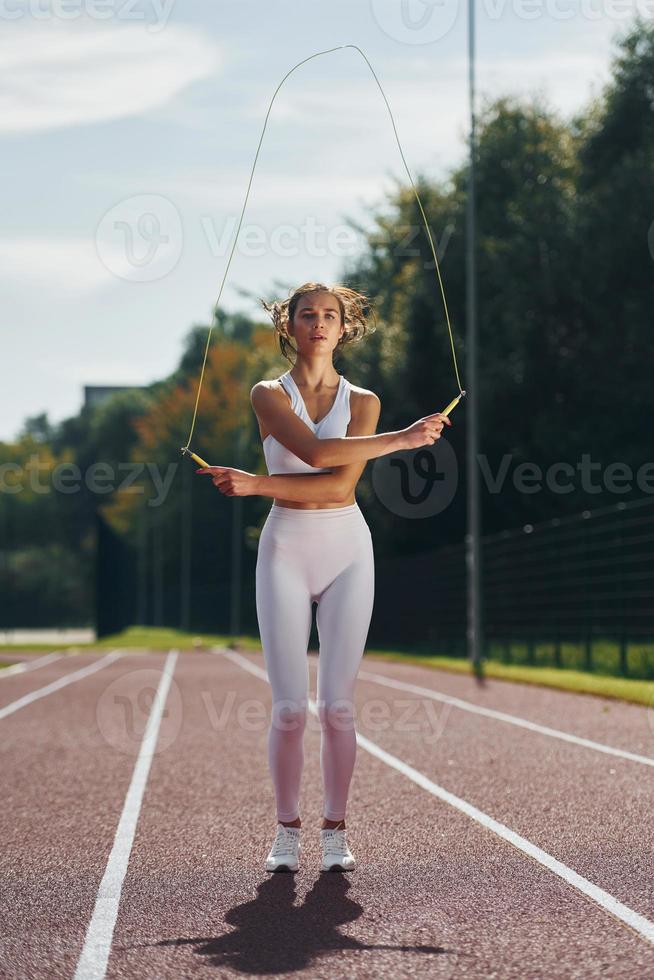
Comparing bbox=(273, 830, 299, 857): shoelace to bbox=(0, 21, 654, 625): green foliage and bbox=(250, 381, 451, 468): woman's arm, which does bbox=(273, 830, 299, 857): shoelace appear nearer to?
bbox=(250, 381, 451, 468): woman's arm

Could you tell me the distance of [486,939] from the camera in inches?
187

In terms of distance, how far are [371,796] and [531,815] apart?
47.4 inches

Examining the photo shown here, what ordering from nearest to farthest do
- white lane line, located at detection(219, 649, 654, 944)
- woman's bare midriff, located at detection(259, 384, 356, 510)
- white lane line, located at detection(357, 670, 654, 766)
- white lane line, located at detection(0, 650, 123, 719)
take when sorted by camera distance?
1. white lane line, located at detection(219, 649, 654, 944)
2. woman's bare midriff, located at detection(259, 384, 356, 510)
3. white lane line, located at detection(357, 670, 654, 766)
4. white lane line, located at detection(0, 650, 123, 719)

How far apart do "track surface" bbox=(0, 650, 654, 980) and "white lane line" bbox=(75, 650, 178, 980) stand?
2 cm

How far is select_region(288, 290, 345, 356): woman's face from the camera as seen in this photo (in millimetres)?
5902

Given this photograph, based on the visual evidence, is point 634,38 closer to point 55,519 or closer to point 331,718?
point 331,718

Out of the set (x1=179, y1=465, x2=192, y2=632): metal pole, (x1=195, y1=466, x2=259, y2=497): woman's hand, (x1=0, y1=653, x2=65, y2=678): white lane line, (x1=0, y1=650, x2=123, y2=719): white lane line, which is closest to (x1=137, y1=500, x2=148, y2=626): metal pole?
(x1=179, y1=465, x2=192, y2=632): metal pole

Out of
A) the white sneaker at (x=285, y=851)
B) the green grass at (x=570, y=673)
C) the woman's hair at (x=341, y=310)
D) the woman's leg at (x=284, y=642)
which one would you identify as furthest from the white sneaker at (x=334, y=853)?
the green grass at (x=570, y=673)

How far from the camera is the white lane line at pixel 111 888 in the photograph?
15.0ft

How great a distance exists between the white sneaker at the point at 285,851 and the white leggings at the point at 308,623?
0.26 ft

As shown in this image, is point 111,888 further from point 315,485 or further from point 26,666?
point 26,666

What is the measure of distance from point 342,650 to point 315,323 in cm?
135

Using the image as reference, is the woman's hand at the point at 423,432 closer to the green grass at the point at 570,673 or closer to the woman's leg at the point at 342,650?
the woman's leg at the point at 342,650

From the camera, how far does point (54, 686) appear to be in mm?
20328
